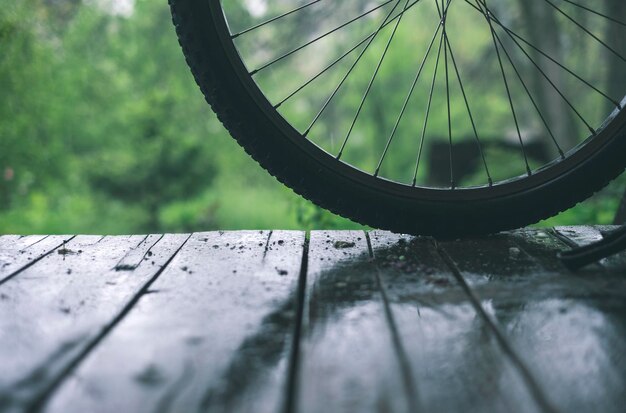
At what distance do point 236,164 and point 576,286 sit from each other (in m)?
9.25

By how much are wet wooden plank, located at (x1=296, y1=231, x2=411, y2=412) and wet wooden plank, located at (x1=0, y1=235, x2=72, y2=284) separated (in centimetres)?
56

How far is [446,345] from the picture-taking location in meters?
0.83

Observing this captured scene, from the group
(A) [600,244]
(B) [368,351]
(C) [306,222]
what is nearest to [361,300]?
(B) [368,351]

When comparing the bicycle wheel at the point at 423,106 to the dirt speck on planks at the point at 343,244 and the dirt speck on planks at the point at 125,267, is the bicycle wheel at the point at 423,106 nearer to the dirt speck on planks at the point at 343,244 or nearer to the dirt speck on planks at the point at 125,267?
the dirt speck on planks at the point at 343,244

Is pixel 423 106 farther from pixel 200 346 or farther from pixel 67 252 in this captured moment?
pixel 200 346

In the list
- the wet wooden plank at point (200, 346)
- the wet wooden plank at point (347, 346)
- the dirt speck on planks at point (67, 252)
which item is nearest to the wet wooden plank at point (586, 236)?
the wet wooden plank at point (347, 346)

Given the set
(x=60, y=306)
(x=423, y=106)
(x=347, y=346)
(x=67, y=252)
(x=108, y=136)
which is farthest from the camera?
(x=423, y=106)

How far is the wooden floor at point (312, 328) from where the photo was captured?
0.70 metres

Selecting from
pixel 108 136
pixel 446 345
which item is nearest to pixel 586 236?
pixel 446 345

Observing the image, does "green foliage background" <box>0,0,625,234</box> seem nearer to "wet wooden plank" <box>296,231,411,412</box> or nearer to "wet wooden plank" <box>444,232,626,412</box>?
"wet wooden plank" <box>444,232,626,412</box>

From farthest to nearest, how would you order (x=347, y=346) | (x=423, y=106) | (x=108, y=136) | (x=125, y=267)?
(x=423, y=106) → (x=108, y=136) → (x=125, y=267) → (x=347, y=346)

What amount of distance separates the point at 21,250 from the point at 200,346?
0.70m

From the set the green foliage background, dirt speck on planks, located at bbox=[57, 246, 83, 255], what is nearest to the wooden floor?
dirt speck on planks, located at bbox=[57, 246, 83, 255]

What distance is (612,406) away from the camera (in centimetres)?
67
